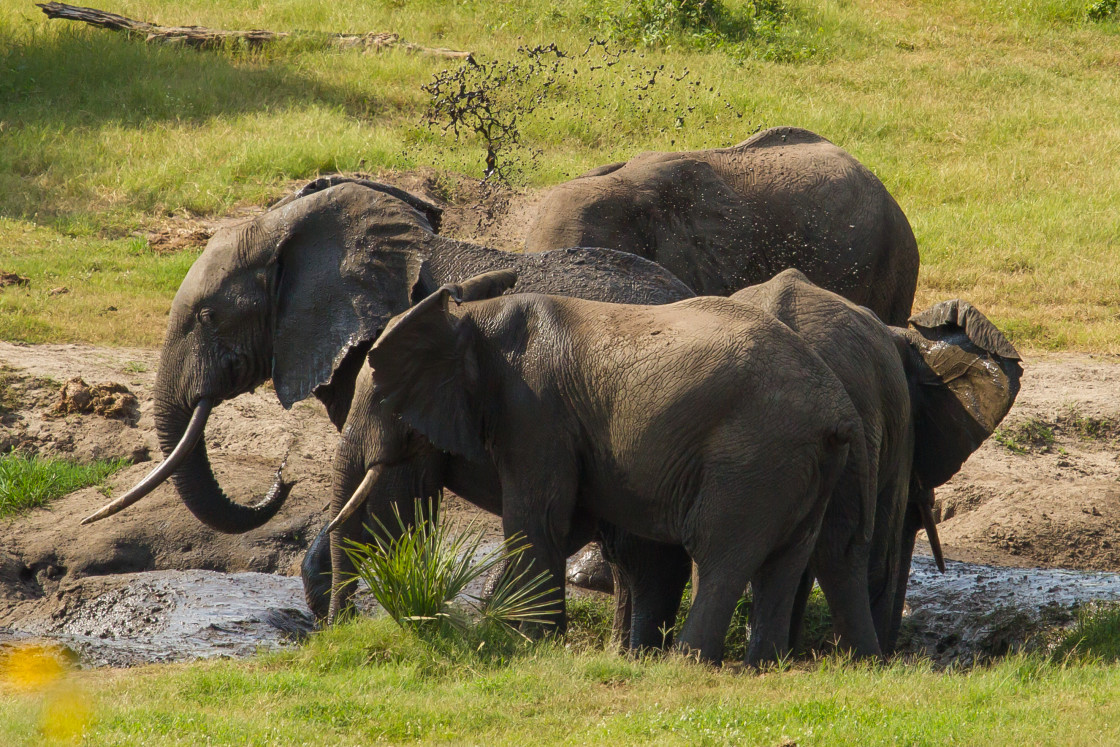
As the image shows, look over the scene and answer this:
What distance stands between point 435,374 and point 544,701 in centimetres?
170

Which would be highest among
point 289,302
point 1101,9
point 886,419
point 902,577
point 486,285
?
point 1101,9

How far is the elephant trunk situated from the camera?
27.0ft

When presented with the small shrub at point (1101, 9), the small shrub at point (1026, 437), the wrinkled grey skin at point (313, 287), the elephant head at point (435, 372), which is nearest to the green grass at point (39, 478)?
the wrinkled grey skin at point (313, 287)

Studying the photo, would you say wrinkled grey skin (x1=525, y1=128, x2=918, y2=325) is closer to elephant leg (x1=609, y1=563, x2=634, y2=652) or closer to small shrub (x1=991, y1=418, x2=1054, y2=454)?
small shrub (x1=991, y1=418, x2=1054, y2=454)

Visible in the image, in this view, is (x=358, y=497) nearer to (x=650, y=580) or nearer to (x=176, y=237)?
(x=650, y=580)

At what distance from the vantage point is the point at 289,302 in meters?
8.00

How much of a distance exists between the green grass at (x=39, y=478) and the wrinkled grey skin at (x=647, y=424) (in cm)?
367

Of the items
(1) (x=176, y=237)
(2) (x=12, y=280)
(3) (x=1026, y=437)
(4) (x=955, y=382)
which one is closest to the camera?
(4) (x=955, y=382)

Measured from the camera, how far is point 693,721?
519 centimetres

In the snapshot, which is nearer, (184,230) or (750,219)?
(750,219)

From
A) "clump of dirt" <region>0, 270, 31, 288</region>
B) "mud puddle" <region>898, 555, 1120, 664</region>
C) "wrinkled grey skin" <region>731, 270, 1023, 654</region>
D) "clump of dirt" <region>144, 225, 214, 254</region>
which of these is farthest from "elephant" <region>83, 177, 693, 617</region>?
"clump of dirt" <region>144, 225, 214, 254</region>

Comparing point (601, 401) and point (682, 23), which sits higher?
point (682, 23)

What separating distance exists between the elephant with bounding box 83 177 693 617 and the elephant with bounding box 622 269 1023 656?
3.61 feet

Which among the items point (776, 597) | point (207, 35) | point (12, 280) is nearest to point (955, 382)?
point (776, 597)
